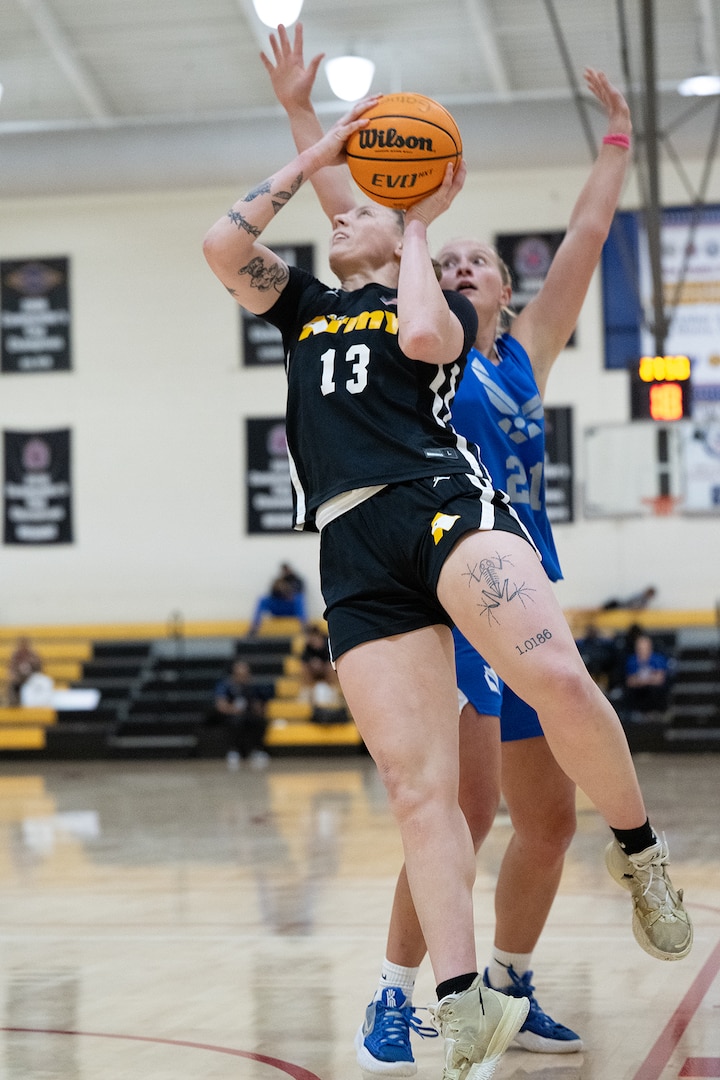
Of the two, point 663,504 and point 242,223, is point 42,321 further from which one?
point 242,223

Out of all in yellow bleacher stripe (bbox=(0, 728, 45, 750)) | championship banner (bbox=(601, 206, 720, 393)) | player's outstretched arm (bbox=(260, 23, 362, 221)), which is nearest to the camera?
player's outstretched arm (bbox=(260, 23, 362, 221))

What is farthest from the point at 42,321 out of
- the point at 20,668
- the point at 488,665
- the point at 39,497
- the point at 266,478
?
the point at 488,665

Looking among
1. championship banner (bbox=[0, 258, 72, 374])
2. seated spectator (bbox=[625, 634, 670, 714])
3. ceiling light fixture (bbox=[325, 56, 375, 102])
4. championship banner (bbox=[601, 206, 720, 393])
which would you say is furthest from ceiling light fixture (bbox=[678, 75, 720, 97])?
championship banner (bbox=[0, 258, 72, 374])

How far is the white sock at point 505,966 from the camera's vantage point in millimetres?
3580

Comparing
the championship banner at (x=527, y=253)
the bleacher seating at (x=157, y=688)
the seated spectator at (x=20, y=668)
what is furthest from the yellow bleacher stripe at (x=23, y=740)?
the championship banner at (x=527, y=253)

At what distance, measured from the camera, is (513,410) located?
3557mm

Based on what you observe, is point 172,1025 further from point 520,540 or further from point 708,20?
point 708,20

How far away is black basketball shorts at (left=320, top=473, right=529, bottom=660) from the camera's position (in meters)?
2.80

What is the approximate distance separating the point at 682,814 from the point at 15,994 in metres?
5.92

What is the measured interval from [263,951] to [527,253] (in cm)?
1408

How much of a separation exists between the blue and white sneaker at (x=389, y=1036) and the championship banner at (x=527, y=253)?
49.0 feet

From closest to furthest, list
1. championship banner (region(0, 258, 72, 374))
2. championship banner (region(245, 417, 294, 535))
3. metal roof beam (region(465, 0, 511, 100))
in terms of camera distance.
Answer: metal roof beam (region(465, 0, 511, 100)), championship banner (region(245, 417, 294, 535)), championship banner (region(0, 258, 72, 374))

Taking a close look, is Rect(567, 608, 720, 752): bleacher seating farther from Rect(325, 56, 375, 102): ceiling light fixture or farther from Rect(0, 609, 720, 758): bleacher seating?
Rect(325, 56, 375, 102): ceiling light fixture

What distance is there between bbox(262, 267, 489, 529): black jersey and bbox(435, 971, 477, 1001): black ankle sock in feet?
3.32
